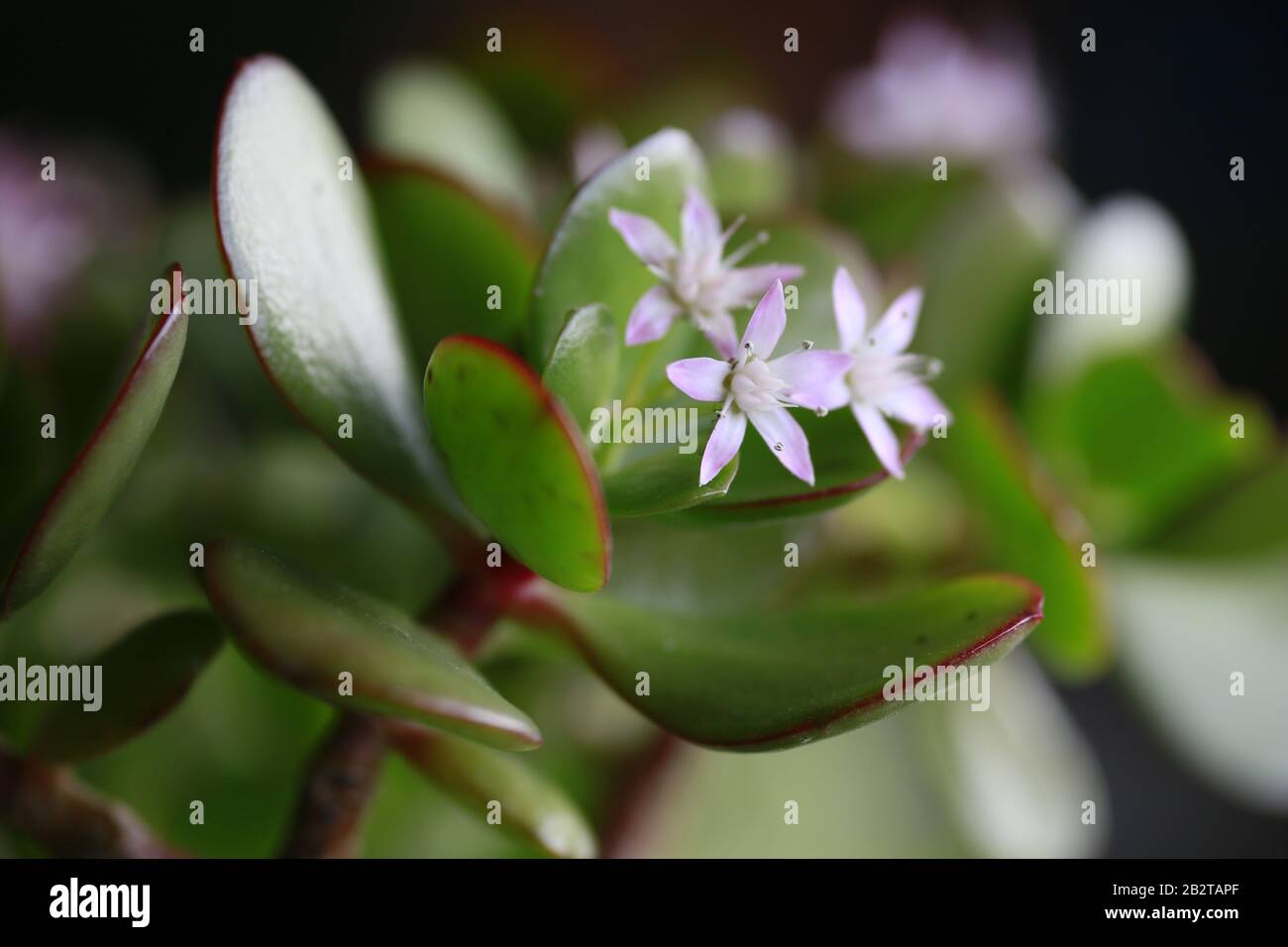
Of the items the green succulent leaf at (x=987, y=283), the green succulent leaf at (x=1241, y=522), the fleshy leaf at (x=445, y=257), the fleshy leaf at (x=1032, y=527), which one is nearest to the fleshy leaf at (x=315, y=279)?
the fleshy leaf at (x=445, y=257)

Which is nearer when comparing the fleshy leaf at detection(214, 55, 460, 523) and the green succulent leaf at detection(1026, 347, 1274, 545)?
the fleshy leaf at detection(214, 55, 460, 523)

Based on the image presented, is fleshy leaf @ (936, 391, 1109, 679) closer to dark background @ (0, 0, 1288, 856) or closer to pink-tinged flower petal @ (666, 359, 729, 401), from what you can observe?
pink-tinged flower petal @ (666, 359, 729, 401)

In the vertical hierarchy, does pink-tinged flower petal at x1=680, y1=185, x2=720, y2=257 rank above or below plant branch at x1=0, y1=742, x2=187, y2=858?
above

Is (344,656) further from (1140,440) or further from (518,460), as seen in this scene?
(1140,440)

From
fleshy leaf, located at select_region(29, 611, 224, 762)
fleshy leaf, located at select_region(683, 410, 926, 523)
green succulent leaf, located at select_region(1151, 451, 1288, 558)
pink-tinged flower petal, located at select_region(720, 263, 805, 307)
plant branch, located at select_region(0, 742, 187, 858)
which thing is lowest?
plant branch, located at select_region(0, 742, 187, 858)

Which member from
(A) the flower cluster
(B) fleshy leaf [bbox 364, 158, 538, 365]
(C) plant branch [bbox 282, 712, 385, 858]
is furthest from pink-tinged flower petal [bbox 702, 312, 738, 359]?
(C) plant branch [bbox 282, 712, 385, 858]

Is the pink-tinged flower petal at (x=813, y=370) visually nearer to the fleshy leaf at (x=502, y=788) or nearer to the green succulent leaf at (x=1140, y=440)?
the fleshy leaf at (x=502, y=788)

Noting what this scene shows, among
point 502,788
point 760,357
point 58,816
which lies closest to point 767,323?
point 760,357
